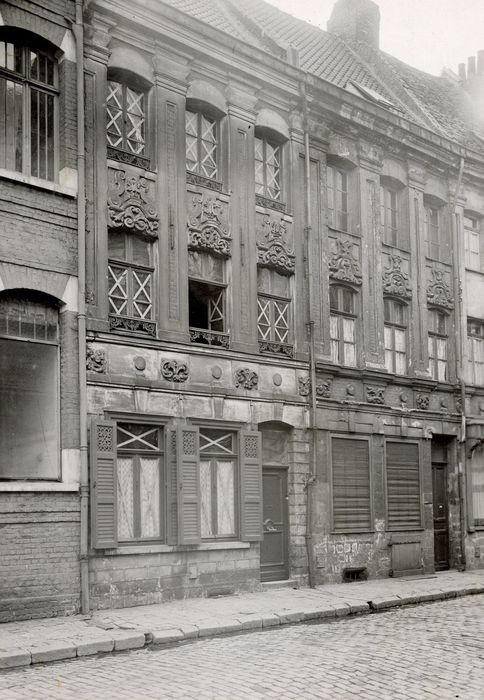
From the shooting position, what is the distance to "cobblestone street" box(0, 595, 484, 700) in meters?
9.01

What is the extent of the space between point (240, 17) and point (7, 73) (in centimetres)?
883

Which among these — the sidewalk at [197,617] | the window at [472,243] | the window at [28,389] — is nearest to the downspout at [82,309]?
the window at [28,389]

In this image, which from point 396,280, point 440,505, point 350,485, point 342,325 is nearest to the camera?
point 350,485

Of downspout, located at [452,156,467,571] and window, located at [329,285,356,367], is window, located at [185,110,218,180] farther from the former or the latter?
downspout, located at [452,156,467,571]

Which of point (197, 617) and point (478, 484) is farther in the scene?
point (478, 484)

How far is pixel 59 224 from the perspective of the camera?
15.1 metres

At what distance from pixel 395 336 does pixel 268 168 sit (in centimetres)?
543

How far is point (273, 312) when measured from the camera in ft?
62.4

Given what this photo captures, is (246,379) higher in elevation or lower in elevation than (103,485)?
higher

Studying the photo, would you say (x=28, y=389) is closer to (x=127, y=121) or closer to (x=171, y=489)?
(x=171, y=489)

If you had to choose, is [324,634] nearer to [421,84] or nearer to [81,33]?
[81,33]

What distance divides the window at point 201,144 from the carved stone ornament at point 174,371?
3.87 meters

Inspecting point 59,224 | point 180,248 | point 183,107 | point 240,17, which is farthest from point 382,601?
point 240,17

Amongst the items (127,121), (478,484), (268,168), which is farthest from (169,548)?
(478,484)
